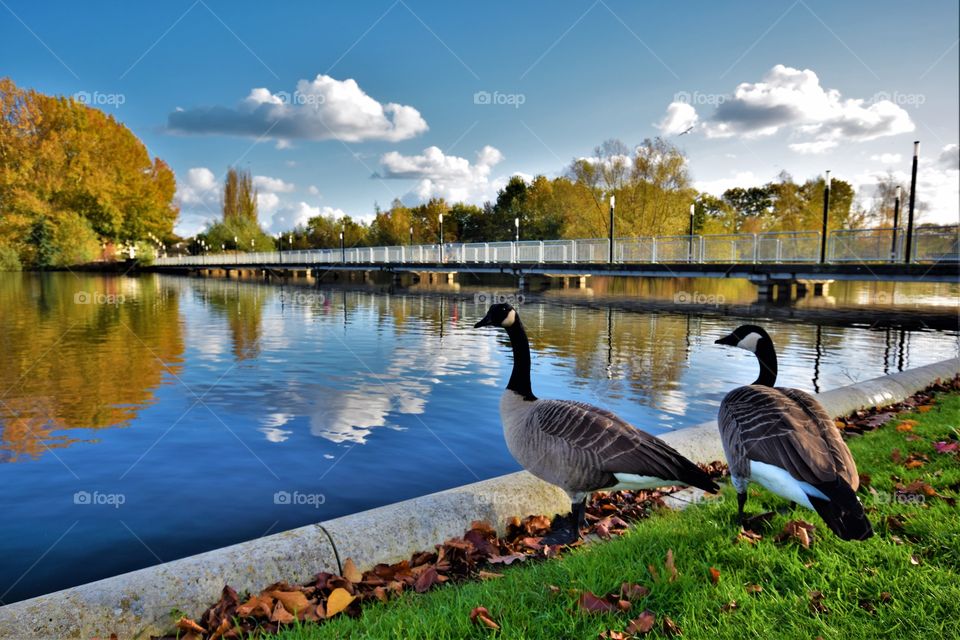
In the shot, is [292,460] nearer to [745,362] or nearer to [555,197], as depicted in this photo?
[745,362]

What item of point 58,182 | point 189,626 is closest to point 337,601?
point 189,626

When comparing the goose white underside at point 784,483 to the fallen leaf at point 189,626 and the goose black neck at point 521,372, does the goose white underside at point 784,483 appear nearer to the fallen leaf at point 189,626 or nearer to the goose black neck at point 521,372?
the goose black neck at point 521,372

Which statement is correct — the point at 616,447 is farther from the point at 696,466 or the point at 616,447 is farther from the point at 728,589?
the point at 728,589

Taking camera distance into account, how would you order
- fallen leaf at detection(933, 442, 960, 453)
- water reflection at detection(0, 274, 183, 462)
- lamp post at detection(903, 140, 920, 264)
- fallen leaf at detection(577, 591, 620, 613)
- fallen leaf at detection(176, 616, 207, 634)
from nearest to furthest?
fallen leaf at detection(577, 591, 620, 613) < fallen leaf at detection(176, 616, 207, 634) < fallen leaf at detection(933, 442, 960, 453) < water reflection at detection(0, 274, 183, 462) < lamp post at detection(903, 140, 920, 264)

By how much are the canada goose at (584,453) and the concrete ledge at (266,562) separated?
45 cm

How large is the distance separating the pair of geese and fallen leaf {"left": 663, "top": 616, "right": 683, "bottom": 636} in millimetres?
997

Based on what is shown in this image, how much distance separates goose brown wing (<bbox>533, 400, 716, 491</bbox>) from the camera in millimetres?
4102

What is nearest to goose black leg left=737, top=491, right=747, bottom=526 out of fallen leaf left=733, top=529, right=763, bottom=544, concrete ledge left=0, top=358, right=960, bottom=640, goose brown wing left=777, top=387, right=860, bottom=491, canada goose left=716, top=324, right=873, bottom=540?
canada goose left=716, top=324, right=873, bottom=540

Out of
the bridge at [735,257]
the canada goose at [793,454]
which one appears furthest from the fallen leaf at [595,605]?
the bridge at [735,257]

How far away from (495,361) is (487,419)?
211 inches

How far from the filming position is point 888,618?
3102 millimetres

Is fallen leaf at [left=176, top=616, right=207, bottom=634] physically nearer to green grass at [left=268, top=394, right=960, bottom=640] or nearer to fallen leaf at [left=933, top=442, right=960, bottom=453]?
green grass at [left=268, top=394, right=960, bottom=640]

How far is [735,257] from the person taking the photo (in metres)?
34.2

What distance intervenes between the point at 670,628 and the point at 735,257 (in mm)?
34330
